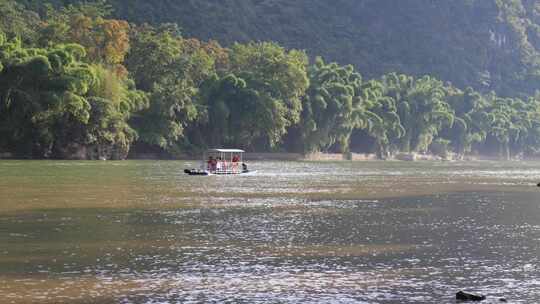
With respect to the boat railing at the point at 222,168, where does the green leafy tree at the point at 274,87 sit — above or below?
above

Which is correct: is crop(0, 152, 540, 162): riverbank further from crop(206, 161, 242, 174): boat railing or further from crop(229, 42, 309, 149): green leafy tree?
crop(206, 161, 242, 174): boat railing

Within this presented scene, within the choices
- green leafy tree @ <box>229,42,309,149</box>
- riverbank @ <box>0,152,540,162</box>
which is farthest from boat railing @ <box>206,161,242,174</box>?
green leafy tree @ <box>229,42,309,149</box>

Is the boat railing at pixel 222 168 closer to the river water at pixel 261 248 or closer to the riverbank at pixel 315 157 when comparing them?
the river water at pixel 261 248

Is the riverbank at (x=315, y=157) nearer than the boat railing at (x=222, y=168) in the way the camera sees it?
No

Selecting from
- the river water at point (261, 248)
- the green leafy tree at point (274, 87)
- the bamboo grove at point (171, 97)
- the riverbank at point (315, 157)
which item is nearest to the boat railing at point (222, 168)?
the bamboo grove at point (171, 97)

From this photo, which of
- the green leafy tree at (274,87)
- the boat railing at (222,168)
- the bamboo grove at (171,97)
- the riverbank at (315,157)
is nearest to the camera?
the boat railing at (222,168)

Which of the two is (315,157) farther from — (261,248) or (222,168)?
(261,248)

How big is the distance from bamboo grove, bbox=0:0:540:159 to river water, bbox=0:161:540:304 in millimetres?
46468

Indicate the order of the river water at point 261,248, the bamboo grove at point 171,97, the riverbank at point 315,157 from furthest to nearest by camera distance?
1. the riverbank at point 315,157
2. the bamboo grove at point 171,97
3. the river water at point 261,248

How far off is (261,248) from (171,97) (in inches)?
3277

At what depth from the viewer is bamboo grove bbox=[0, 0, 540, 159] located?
3369 inches

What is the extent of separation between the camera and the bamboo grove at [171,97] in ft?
281

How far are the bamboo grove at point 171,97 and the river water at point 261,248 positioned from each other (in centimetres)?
4647

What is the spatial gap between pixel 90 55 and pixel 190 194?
216 feet
